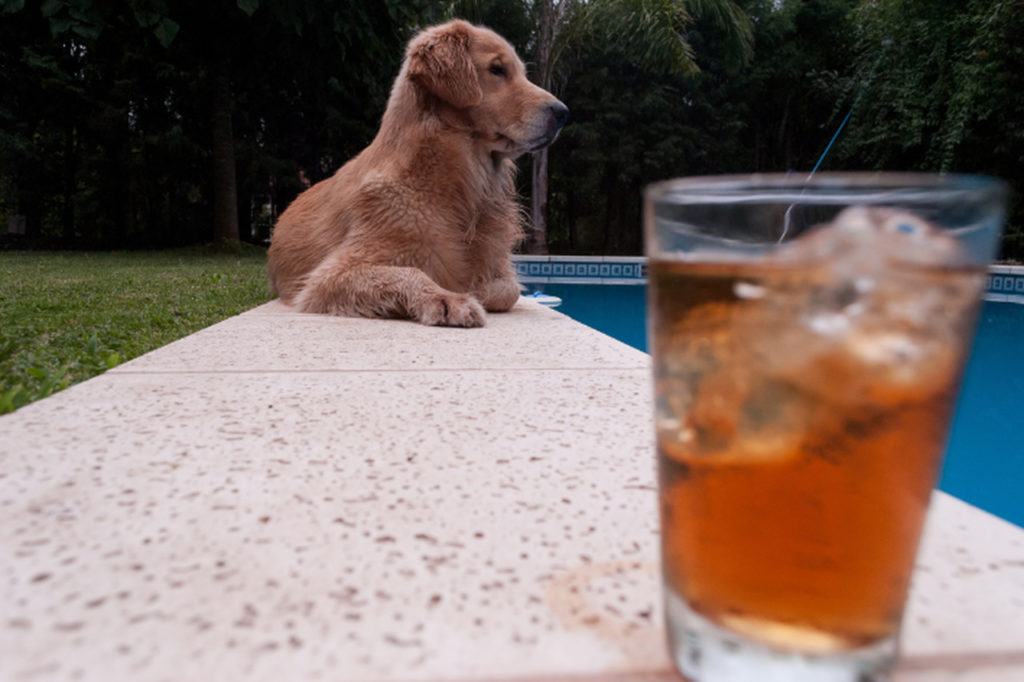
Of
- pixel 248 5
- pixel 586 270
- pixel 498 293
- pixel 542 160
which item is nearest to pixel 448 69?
pixel 498 293

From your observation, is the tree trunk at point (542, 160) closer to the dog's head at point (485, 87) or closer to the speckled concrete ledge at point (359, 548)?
the dog's head at point (485, 87)

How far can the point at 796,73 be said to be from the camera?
1878 cm

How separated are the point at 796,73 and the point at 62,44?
1755cm

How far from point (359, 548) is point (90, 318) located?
125 inches

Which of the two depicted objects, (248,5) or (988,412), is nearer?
(988,412)

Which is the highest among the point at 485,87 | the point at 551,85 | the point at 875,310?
the point at 551,85

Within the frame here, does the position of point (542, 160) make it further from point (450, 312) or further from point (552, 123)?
point (450, 312)

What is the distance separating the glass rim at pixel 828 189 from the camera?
1.55 feet

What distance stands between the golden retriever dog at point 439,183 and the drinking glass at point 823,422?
2.46 m

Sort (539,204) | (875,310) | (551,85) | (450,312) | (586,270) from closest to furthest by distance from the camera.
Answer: (875,310)
(450,312)
(586,270)
(539,204)
(551,85)

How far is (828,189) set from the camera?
55 centimetres

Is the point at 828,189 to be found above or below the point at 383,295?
above

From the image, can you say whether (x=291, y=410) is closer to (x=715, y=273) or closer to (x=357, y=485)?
(x=357, y=485)

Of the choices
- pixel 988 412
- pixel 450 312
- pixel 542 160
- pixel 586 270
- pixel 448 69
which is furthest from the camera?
pixel 542 160
